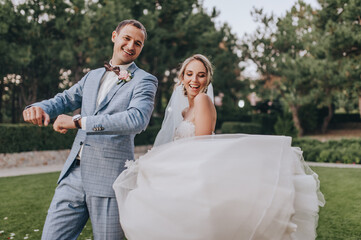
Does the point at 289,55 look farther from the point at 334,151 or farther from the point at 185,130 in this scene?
the point at 185,130

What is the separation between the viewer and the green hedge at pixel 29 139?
1298 centimetres

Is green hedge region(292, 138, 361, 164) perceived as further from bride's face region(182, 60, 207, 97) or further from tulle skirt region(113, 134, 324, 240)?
tulle skirt region(113, 134, 324, 240)

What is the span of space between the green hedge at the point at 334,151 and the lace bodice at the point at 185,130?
13.3 metres

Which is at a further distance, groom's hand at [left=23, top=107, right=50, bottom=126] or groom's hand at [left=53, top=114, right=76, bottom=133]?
groom's hand at [left=23, top=107, right=50, bottom=126]

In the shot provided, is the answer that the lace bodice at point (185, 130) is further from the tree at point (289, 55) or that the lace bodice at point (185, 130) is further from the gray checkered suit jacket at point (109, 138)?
the tree at point (289, 55)

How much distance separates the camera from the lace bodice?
10.4 feet

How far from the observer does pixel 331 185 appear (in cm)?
974

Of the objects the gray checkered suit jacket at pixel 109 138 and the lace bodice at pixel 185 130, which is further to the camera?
the lace bodice at pixel 185 130

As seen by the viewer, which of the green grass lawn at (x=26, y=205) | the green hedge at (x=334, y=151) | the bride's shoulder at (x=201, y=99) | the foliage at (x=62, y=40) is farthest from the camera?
the green hedge at (x=334, y=151)

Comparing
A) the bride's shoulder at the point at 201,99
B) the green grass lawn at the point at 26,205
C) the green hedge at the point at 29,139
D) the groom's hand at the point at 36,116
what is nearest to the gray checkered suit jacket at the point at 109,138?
the groom's hand at the point at 36,116

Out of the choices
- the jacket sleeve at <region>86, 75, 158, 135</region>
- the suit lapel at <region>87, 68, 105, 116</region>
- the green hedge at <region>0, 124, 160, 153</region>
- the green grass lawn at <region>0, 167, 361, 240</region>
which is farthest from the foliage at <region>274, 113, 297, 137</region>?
the jacket sleeve at <region>86, 75, 158, 135</region>

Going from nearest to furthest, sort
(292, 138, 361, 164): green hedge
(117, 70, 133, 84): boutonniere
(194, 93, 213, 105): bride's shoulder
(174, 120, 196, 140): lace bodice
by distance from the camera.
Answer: (117, 70, 133, 84): boutonniere
(194, 93, 213, 105): bride's shoulder
(174, 120, 196, 140): lace bodice
(292, 138, 361, 164): green hedge

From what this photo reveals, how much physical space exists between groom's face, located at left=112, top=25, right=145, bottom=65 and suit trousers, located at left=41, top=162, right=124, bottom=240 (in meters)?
1.00

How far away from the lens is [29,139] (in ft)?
44.5
